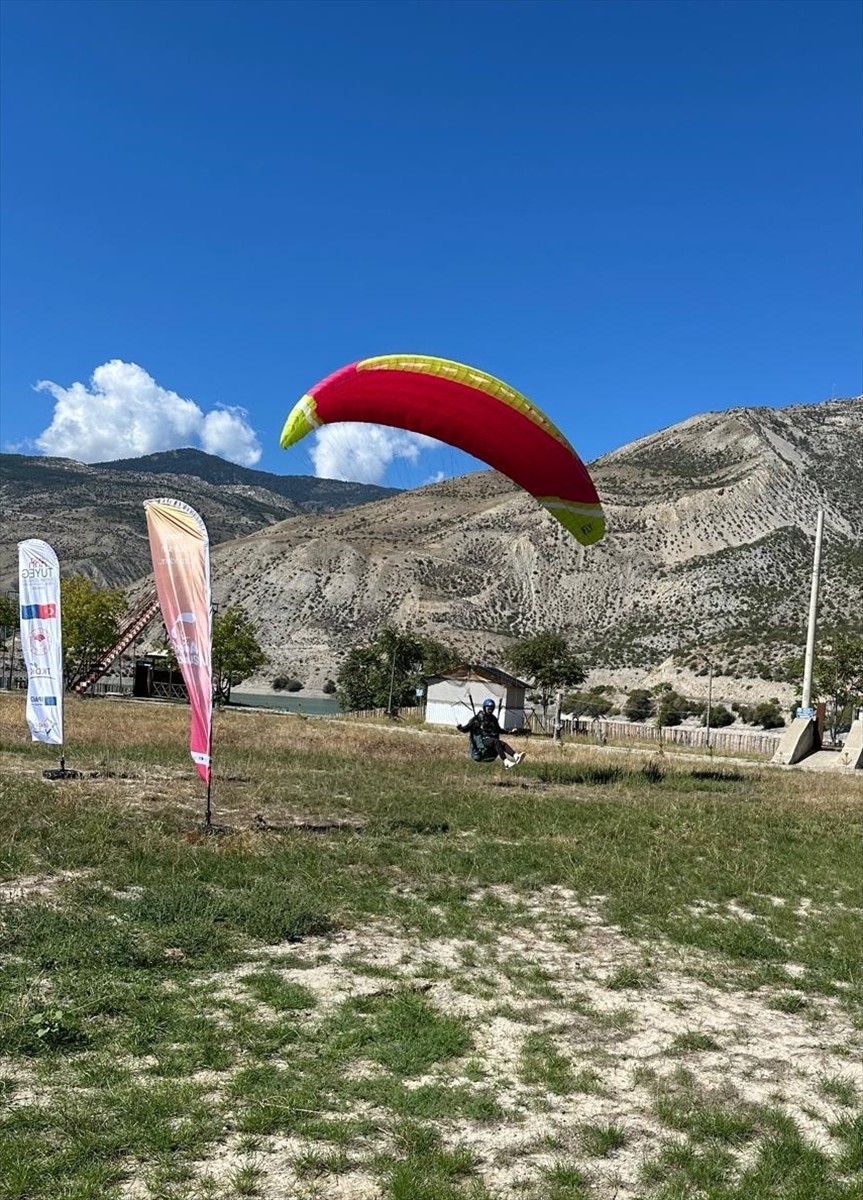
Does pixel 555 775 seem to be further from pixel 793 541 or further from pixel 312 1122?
pixel 793 541

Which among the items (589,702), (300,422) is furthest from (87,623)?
(300,422)

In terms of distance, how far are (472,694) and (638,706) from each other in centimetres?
1911

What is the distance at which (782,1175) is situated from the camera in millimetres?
4449

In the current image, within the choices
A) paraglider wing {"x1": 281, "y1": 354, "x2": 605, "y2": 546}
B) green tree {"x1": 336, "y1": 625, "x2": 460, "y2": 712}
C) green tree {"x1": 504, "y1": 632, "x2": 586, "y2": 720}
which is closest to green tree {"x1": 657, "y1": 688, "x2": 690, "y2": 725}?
green tree {"x1": 504, "y1": 632, "x2": 586, "y2": 720}

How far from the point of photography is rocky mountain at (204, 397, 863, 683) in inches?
3529

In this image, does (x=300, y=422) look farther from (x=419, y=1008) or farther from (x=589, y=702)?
(x=589, y=702)

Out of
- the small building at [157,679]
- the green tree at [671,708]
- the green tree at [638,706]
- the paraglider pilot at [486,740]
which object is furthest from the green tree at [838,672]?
the small building at [157,679]

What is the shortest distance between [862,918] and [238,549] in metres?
130

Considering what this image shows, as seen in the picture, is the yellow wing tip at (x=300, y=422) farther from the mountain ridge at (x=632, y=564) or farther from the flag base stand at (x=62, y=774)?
the mountain ridge at (x=632, y=564)

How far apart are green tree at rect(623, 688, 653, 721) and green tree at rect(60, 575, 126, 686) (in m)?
39.7

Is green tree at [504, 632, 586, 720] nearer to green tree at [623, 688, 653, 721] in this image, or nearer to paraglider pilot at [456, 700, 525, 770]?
green tree at [623, 688, 653, 721]

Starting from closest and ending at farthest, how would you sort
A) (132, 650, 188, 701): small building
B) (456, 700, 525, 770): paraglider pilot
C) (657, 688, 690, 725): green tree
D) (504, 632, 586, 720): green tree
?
(456, 700, 525, 770): paraglider pilot → (132, 650, 188, 701): small building → (504, 632, 586, 720): green tree → (657, 688, 690, 725): green tree

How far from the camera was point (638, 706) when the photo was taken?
74.8 m

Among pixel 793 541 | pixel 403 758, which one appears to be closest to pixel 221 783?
pixel 403 758
